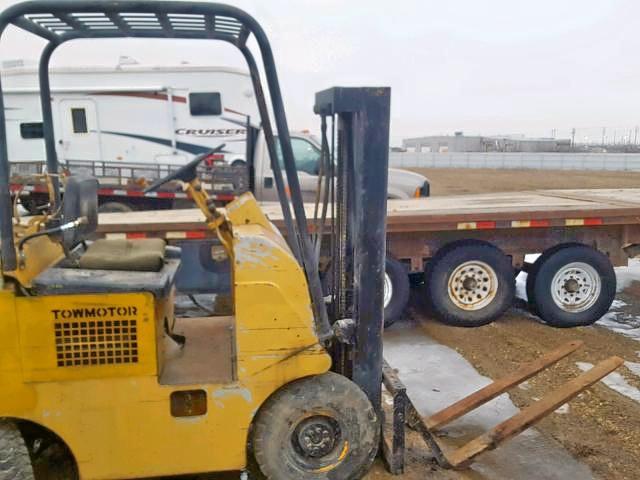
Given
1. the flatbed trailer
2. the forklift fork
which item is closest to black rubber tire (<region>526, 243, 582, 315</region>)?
the flatbed trailer

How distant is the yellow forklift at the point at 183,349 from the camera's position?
2.95 meters

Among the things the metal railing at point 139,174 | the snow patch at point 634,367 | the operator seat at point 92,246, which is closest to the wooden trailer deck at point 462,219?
the snow patch at point 634,367

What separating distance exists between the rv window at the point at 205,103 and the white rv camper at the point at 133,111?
23mm

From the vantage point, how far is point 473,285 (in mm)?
6848

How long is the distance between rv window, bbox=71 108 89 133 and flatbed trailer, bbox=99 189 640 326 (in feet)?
27.4

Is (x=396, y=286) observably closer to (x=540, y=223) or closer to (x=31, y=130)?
(x=540, y=223)

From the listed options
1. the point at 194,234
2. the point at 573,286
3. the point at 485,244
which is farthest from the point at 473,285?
the point at 194,234

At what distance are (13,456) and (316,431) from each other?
153 centimetres

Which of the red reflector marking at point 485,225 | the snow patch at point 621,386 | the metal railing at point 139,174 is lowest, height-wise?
the snow patch at point 621,386

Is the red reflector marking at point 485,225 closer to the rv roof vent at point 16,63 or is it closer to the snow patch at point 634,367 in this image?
the snow patch at point 634,367

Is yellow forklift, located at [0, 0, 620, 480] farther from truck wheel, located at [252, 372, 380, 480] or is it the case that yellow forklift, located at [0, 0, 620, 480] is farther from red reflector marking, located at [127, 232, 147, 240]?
red reflector marking, located at [127, 232, 147, 240]

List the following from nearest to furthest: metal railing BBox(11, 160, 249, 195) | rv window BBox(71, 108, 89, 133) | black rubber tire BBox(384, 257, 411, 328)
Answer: black rubber tire BBox(384, 257, 411, 328) < metal railing BBox(11, 160, 249, 195) < rv window BBox(71, 108, 89, 133)

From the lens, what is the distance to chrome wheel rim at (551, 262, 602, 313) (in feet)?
22.9

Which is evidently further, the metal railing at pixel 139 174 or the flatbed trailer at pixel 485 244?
the metal railing at pixel 139 174
